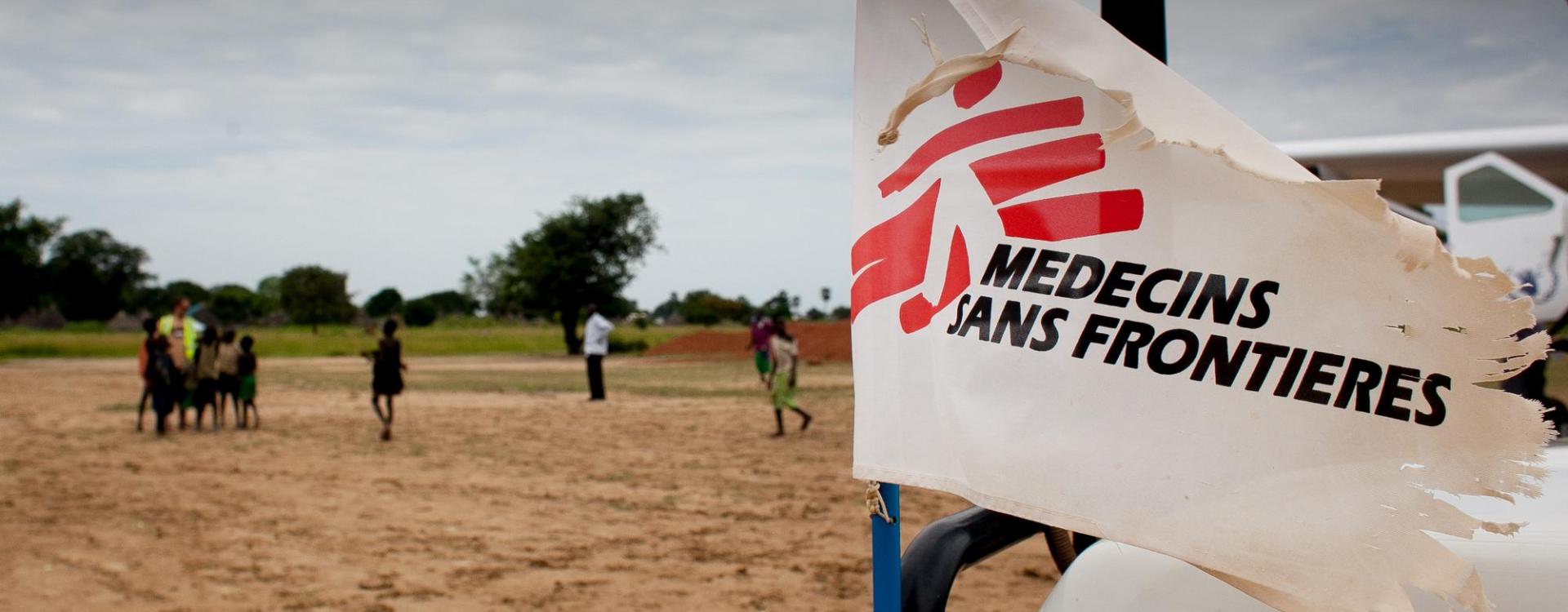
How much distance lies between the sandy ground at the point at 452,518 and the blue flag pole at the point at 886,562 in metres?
3.48

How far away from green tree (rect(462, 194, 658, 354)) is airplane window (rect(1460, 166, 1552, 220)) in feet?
129

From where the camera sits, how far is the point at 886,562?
1.56 m

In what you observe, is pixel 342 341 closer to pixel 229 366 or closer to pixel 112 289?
pixel 112 289

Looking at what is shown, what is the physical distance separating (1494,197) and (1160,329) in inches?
417

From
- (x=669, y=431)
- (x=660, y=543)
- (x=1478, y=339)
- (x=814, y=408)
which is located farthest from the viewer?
(x=814, y=408)

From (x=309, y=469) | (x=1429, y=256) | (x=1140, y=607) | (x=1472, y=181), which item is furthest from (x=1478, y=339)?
(x=1472, y=181)

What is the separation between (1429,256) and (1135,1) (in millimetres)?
906

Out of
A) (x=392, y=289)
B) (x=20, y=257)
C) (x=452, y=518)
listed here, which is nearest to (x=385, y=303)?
(x=392, y=289)

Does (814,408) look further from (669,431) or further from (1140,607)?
(1140,607)

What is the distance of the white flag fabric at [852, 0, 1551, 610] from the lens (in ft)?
3.84

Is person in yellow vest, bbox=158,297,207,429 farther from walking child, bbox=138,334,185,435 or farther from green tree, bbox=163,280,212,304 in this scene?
green tree, bbox=163,280,212,304

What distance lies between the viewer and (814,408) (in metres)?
15.9

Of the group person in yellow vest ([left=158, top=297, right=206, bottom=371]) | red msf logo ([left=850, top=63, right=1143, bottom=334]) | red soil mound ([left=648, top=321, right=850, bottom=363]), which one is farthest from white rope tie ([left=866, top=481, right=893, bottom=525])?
red soil mound ([left=648, top=321, right=850, bottom=363])

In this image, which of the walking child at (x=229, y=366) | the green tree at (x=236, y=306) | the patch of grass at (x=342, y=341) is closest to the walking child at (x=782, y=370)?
the walking child at (x=229, y=366)
